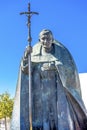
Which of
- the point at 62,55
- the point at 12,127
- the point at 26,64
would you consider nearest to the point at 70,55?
the point at 62,55

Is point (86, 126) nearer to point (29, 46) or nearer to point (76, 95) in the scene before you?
point (76, 95)

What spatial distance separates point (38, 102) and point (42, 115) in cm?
40

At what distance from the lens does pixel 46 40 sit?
15609 millimetres

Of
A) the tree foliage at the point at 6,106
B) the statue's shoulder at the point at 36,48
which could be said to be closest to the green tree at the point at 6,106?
the tree foliage at the point at 6,106

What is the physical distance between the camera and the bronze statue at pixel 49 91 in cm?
1540

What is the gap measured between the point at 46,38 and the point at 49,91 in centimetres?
153

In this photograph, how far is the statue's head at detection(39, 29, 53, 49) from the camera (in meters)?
15.6

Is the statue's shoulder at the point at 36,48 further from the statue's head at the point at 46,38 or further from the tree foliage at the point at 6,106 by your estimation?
the tree foliage at the point at 6,106

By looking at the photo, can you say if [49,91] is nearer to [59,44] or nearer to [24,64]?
[24,64]

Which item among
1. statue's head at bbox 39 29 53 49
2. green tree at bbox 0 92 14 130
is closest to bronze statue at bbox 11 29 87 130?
statue's head at bbox 39 29 53 49

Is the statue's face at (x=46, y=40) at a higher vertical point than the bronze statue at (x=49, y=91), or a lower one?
higher

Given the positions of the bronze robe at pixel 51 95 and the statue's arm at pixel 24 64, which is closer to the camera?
the statue's arm at pixel 24 64

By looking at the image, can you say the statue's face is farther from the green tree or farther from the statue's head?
the green tree

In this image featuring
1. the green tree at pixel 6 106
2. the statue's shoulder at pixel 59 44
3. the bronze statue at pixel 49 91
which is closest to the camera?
the bronze statue at pixel 49 91
